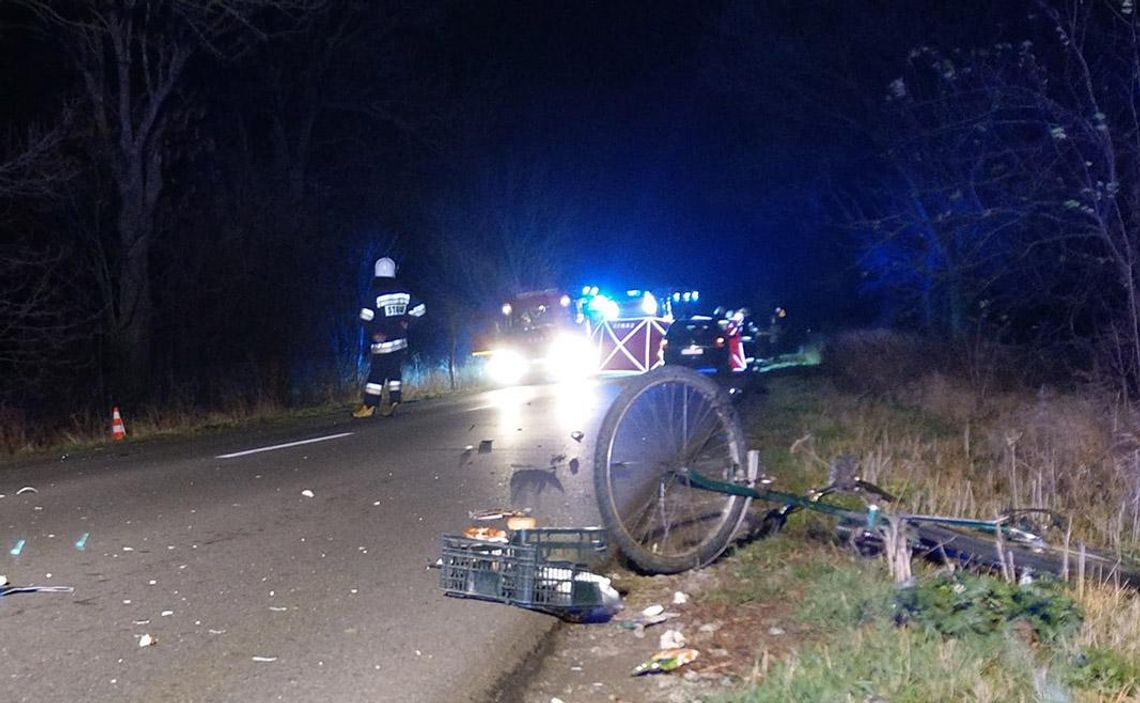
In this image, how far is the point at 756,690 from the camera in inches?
183

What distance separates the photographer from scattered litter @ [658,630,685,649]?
5609mm

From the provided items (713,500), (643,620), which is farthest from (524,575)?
(713,500)

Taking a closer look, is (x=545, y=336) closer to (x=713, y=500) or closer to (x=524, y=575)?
(x=713, y=500)

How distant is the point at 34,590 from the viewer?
6590 mm

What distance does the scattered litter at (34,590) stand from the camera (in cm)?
654

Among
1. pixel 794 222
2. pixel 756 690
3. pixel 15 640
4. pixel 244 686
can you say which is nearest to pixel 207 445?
pixel 15 640

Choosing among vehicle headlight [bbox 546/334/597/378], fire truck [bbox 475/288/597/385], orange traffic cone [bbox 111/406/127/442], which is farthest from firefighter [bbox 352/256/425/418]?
vehicle headlight [bbox 546/334/597/378]

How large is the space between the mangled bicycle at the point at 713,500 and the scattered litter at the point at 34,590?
3.21 meters

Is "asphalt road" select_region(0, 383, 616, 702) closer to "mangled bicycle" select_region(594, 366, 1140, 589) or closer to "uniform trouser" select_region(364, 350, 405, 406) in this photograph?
"mangled bicycle" select_region(594, 366, 1140, 589)

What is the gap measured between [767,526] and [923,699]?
3185mm

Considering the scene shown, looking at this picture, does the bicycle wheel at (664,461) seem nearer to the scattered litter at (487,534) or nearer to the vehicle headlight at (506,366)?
the scattered litter at (487,534)

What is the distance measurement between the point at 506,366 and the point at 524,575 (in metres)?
18.2

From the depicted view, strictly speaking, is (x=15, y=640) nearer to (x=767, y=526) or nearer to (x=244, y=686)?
(x=244, y=686)

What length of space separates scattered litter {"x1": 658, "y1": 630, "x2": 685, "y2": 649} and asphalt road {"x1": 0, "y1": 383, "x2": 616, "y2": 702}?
0.68 metres
